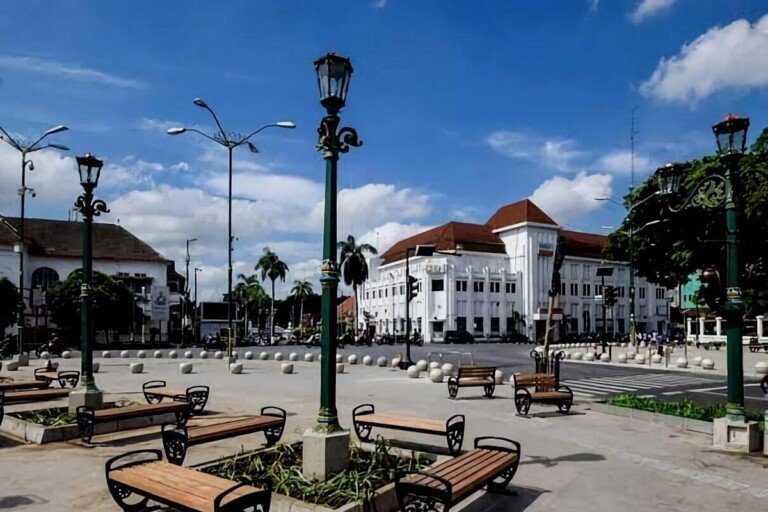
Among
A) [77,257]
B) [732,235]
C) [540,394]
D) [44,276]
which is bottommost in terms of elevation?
[540,394]

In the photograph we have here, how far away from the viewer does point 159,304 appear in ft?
227

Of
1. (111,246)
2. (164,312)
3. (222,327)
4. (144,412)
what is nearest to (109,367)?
(144,412)

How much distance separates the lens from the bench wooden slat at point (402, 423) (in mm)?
8727

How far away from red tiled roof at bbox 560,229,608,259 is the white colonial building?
20cm

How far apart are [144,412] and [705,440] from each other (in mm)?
10057

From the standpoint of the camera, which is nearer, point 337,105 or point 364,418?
point 337,105

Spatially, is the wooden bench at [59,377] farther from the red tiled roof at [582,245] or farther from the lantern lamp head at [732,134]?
the red tiled roof at [582,245]

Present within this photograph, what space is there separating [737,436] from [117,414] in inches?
408

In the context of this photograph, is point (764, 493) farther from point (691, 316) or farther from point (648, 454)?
point (691, 316)

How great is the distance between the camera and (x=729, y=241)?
32.3 feet

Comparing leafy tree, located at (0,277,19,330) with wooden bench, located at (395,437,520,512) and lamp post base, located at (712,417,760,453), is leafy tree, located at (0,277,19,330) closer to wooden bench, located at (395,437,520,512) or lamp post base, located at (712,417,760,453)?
wooden bench, located at (395,437,520,512)

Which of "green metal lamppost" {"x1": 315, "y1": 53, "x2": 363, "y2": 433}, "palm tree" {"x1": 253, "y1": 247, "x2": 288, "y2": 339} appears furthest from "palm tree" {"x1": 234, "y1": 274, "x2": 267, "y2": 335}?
"green metal lamppost" {"x1": 315, "y1": 53, "x2": 363, "y2": 433}

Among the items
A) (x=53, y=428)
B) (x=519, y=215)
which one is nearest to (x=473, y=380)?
(x=53, y=428)

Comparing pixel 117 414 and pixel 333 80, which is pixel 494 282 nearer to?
pixel 117 414
